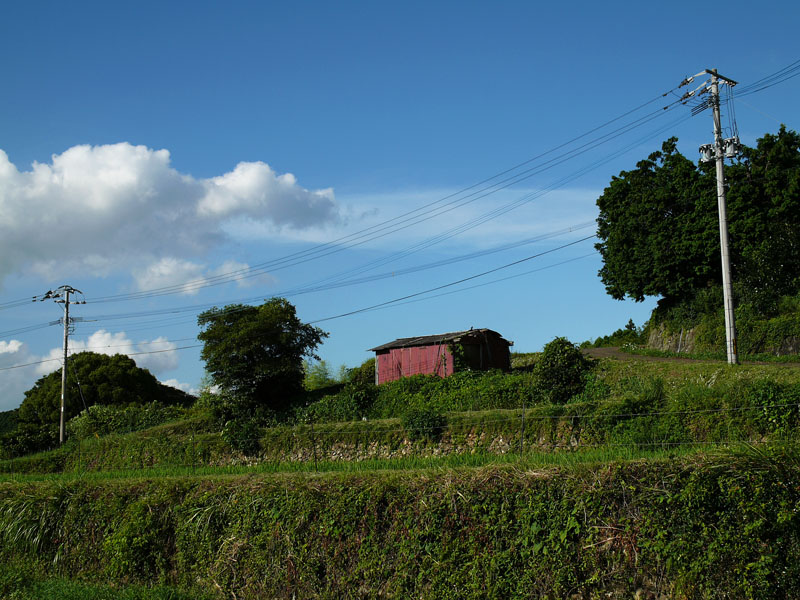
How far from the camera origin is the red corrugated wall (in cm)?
3341

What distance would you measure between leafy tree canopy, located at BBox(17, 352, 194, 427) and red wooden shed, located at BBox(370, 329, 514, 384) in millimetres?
18906

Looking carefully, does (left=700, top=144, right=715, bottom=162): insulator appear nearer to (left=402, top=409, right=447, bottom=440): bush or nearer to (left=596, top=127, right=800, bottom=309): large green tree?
(left=596, top=127, right=800, bottom=309): large green tree

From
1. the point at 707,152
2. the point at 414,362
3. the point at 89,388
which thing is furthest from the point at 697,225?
the point at 89,388

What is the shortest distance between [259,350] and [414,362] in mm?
10681

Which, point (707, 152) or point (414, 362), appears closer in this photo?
point (707, 152)

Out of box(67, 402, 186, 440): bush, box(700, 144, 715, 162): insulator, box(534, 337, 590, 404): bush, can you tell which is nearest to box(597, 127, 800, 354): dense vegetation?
box(700, 144, 715, 162): insulator

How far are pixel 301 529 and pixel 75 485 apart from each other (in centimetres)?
618

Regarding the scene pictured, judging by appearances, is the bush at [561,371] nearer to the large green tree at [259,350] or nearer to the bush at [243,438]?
the bush at [243,438]

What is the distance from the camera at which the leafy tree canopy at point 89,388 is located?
4466cm

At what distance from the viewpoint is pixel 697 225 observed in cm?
3612

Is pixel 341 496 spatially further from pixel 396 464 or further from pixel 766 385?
pixel 766 385

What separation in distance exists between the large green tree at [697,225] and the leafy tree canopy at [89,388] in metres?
32.3

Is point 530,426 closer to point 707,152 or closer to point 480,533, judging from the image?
point 480,533

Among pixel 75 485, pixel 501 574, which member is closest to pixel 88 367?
pixel 75 485
